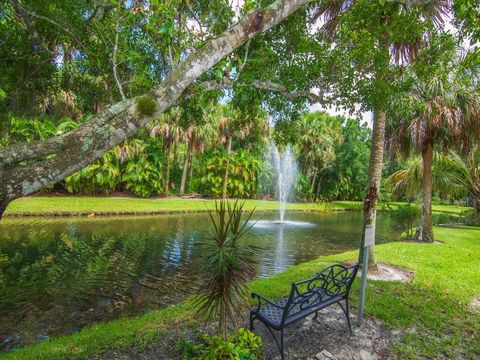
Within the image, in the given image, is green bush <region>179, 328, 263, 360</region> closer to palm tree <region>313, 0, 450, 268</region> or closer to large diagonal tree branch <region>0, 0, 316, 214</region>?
large diagonal tree branch <region>0, 0, 316, 214</region>

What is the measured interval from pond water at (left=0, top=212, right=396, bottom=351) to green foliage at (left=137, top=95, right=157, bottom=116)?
155 cm

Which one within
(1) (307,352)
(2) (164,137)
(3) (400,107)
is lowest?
(1) (307,352)

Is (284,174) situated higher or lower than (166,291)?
higher

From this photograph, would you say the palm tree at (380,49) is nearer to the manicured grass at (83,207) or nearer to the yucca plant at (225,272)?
the yucca plant at (225,272)

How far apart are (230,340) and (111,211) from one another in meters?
17.7

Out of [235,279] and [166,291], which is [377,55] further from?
[166,291]

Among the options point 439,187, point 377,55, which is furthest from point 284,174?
point 377,55

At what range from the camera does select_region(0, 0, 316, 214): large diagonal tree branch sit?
237 centimetres

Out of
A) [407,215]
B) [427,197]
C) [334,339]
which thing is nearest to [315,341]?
[334,339]

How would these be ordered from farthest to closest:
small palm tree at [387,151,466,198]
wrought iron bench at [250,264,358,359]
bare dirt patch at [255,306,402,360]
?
small palm tree at [387,151,466,198] → bare dirt patch at [255,306,402,360] → wrought iron bench at [250,264,358,359]

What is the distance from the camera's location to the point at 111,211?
19.5m

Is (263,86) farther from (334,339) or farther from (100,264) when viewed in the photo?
(100,264)

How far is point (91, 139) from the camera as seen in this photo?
267 cm

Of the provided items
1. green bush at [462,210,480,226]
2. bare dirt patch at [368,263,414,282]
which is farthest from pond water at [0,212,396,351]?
green bush at [462,210,480,226]
